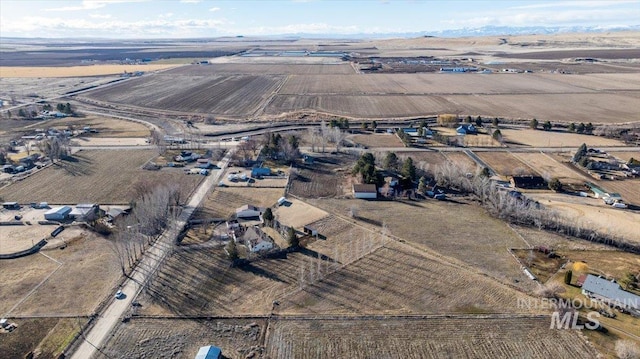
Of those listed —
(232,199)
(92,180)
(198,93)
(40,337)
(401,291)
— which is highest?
(198,93)

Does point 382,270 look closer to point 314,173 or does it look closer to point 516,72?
point 314,173

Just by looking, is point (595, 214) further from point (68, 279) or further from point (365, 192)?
point (68, 279)

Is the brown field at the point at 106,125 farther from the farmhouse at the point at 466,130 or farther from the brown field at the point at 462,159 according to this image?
the farmhouse at the point at 466,130

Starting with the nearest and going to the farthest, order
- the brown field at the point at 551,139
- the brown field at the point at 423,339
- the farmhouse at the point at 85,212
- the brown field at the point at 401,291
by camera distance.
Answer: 1. the brown field at the point at 423,339
2. the brown field at the point at 401,291
3. the farmhouse at the point at 85,212
4. the brown field at the point at 551,139

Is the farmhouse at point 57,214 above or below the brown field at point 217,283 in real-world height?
above

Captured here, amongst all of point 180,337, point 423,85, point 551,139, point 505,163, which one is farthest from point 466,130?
point 180,337

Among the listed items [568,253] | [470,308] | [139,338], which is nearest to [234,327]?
[139,338]

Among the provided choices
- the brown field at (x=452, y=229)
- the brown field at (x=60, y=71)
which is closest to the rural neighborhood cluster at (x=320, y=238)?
the brown field at (x=452, y=229)
